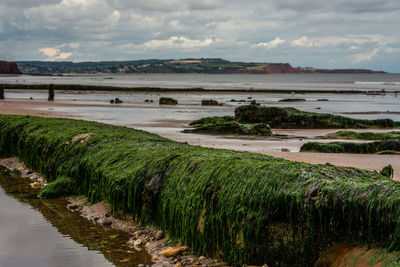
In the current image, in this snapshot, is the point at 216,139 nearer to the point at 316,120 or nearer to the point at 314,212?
the point at 316,120

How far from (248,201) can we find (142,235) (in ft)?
6.42

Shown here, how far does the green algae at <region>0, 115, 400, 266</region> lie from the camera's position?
4371 mm

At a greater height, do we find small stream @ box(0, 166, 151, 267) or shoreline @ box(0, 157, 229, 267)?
shoreline @ box(0, 157, 229, 267)

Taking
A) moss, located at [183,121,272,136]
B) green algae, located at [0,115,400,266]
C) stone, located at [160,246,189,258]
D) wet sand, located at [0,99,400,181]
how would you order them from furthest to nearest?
moss, located at [183,121,272,136] < wet sand, located at [0,99,400,181] < stone, located at [160,246,189,258] < green algae, located at [0,115,400,266]

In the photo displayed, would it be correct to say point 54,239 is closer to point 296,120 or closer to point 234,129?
point 234,129

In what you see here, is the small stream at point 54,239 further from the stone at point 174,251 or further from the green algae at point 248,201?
the green algae at point 248,201

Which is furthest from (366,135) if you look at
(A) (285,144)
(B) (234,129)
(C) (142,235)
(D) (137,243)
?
(D) (137,243)

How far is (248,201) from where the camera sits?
509cm

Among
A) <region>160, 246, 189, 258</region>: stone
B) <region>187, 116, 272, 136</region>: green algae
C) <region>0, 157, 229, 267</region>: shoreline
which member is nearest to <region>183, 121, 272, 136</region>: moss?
<region>187, 116, 272, 136</region>: green algae

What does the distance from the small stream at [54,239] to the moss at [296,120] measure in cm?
1485

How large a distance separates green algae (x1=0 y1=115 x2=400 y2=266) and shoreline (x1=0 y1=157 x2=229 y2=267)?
120mm

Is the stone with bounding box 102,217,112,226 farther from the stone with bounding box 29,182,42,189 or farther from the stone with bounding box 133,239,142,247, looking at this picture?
the stone with bounding box 29,182,42,189

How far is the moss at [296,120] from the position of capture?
21797mm

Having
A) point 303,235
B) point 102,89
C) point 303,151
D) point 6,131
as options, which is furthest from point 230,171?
point 102,89
